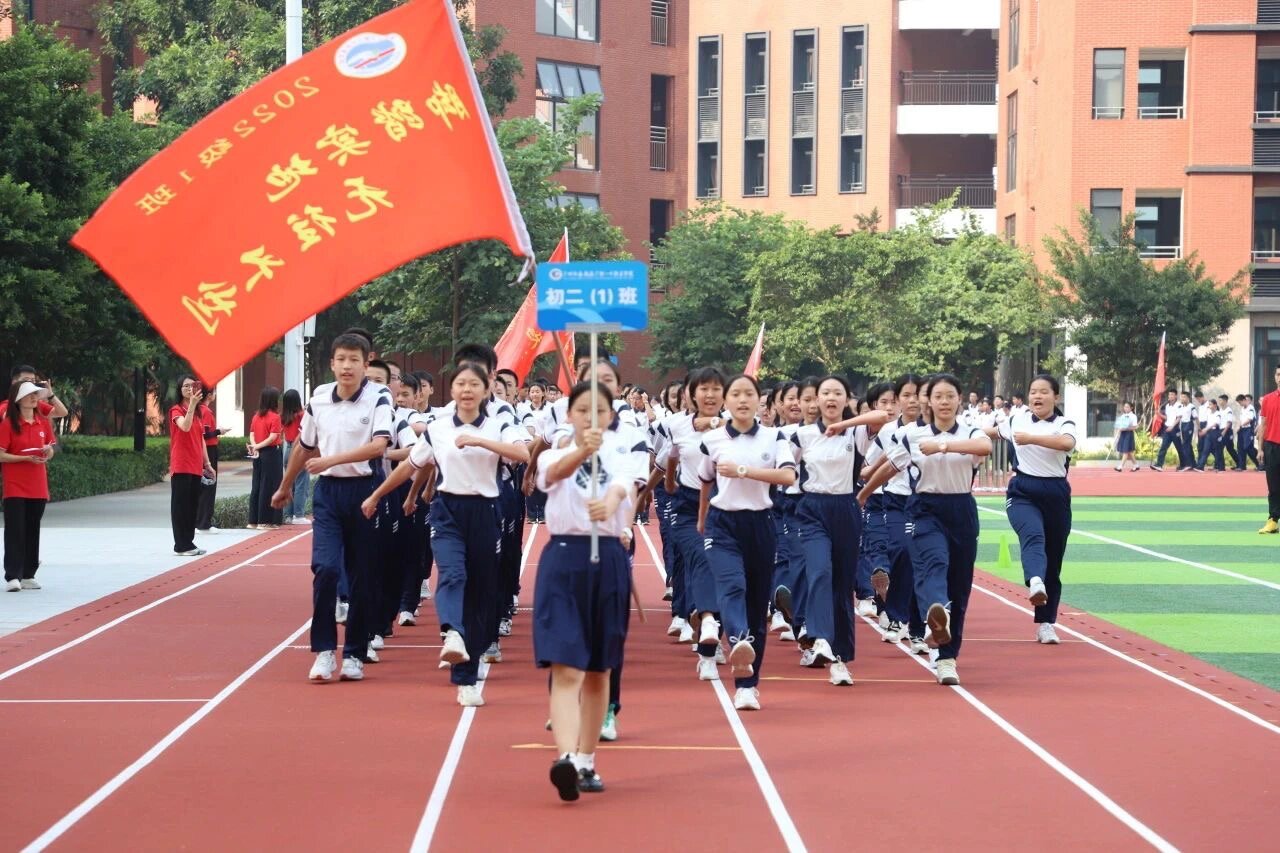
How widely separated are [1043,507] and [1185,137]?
41.1 meters

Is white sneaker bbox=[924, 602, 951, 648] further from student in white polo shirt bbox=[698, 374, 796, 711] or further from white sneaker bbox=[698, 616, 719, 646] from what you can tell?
white sneaker bbox=[698, 616, 719, 646]

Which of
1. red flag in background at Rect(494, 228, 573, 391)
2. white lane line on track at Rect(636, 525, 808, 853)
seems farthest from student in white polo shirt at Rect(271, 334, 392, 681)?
red flag in background at Rect(494, 228, 573, 391)

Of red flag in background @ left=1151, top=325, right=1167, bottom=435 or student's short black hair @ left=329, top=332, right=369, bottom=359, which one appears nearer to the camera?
student's short black hair @ left=329, top=332, right=369, bottom=359

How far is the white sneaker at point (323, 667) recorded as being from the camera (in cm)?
1131

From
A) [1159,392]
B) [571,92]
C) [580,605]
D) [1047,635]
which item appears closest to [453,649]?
[580,605]

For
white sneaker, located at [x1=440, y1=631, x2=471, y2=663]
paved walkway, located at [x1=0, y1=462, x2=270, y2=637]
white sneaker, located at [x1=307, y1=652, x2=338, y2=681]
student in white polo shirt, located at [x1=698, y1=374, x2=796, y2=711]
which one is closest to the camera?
white sneaker, located at [x1=440, y1=631, x2=471, y2=663]

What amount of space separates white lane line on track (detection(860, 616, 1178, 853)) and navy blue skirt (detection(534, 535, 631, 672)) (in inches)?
86.1

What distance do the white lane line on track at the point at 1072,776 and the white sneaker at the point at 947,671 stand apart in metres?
0.06

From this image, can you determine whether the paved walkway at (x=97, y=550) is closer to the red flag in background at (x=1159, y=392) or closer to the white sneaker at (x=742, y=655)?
the white sneaker at (x=742, y=655)

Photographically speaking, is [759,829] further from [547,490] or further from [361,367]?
[361,367]

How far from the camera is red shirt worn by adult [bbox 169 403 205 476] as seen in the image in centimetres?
1981

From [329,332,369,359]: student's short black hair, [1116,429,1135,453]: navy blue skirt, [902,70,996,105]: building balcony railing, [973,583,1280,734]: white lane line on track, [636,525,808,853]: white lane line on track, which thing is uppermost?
[902,70,996,105]: building balcony railing

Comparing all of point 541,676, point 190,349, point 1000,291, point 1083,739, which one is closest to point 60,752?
point 190,349

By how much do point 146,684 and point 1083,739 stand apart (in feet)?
18.0
